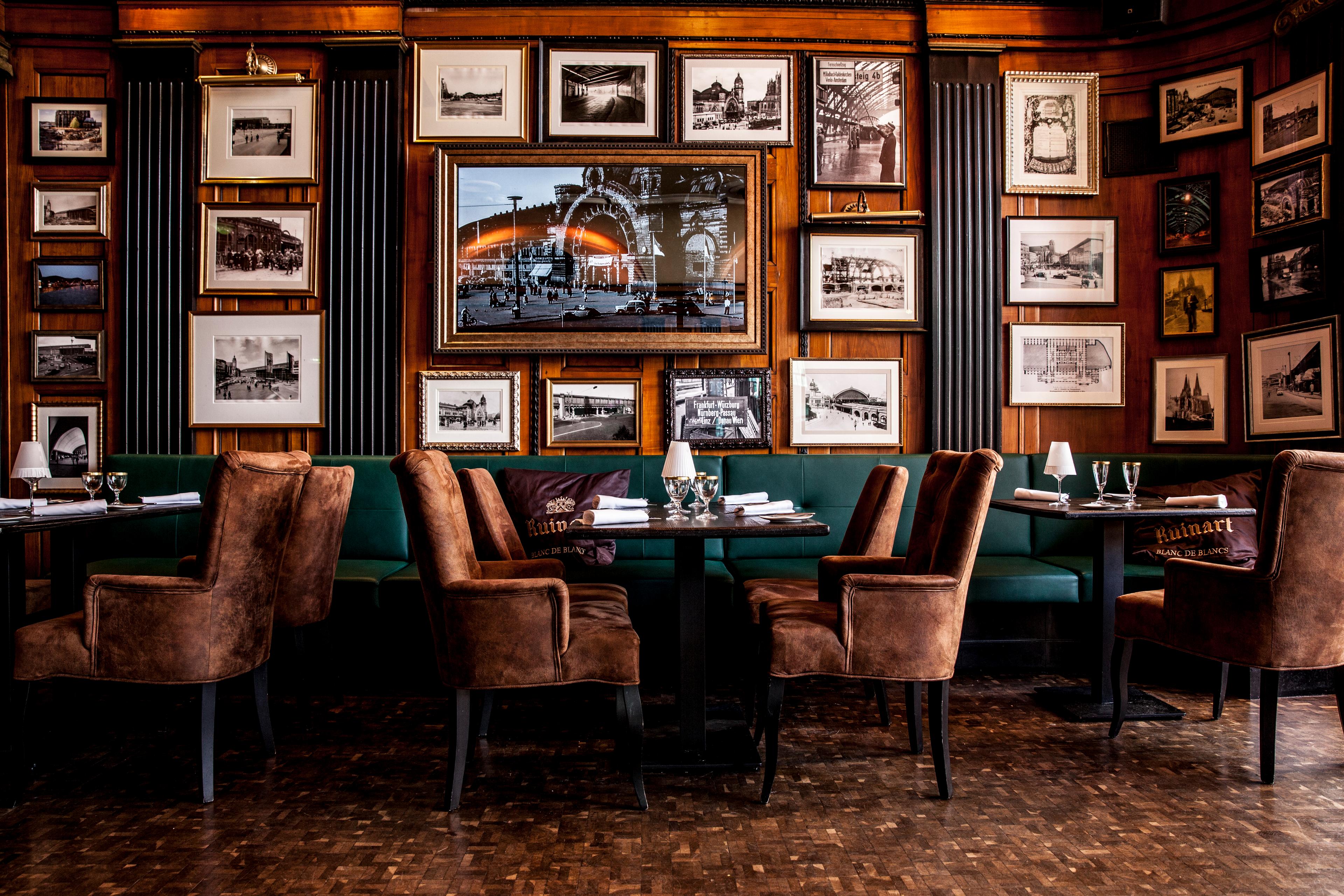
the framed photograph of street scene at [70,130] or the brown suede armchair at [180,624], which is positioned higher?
the framed photograph of street scene at [70,130]

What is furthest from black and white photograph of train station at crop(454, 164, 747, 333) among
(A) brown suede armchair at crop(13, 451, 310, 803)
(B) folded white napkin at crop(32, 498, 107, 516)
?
(A) brown suede armchair at crop(13, 451, 310, 803)

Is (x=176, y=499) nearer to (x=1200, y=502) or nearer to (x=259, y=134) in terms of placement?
(x=259, y=134)

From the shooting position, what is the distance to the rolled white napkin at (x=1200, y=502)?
305cm

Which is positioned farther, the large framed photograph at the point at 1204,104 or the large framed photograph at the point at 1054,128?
the large framed photograph at the point at 1054,128

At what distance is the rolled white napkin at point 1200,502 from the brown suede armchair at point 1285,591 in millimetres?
580

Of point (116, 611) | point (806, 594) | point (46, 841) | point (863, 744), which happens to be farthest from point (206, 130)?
point (863, 744)

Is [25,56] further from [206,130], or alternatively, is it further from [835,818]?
[835,818]

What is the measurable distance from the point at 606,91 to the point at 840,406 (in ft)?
7.32

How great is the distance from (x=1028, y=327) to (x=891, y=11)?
1974 mm

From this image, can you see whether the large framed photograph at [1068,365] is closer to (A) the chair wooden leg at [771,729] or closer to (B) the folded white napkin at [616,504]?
(B) the folded white napkin at [616,504]

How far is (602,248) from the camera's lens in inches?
176

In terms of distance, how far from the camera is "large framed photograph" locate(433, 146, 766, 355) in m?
4.45

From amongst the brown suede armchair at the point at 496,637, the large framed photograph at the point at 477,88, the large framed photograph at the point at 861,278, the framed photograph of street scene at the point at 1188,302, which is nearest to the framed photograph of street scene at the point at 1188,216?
the framed photograph of street scene at the point at 1188,302

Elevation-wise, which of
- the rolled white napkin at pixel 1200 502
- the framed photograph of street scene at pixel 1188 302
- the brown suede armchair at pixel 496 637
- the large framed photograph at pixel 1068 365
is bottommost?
the brown suede armchair at pixel 496 637
